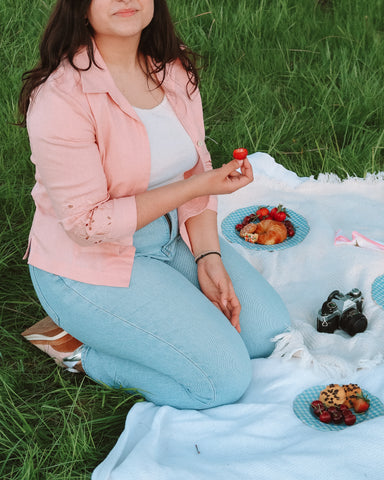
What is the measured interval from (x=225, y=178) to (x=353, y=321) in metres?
0.68

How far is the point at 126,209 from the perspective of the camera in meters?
1.69

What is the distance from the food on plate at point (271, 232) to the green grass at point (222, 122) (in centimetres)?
56

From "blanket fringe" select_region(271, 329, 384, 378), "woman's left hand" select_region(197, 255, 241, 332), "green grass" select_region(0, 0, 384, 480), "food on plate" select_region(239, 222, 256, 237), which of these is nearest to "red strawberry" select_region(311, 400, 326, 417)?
"blanket fringe" select_region(271, 329, 384, 378)

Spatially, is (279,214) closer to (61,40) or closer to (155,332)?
(155,332)

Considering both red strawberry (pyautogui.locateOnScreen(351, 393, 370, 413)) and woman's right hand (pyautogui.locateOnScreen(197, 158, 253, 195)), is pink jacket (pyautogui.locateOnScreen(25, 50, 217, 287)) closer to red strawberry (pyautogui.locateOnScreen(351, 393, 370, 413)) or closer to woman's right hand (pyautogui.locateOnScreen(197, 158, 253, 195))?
woman's right hand (pyautogui.locateOnScreen(197, 158, 253, 195))

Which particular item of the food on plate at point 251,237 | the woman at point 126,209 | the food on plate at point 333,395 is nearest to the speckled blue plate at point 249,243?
the food on plate at point 251,237

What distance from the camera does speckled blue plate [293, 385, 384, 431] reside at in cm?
173

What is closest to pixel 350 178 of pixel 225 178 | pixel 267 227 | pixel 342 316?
pixel 267 227

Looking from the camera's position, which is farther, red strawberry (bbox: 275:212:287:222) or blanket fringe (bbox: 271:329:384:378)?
red strawberry (bbox: 275:212:287:222)

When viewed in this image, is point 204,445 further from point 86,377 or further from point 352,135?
point 352,135

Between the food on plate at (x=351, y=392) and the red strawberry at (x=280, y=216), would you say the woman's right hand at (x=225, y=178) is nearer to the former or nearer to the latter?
the food on plate at (x=351, y=392)

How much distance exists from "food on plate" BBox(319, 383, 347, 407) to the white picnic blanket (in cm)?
7

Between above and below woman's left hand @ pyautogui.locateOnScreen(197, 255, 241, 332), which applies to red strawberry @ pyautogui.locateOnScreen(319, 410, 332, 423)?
below

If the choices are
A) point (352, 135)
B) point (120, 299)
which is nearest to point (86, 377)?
point (120, 299)
